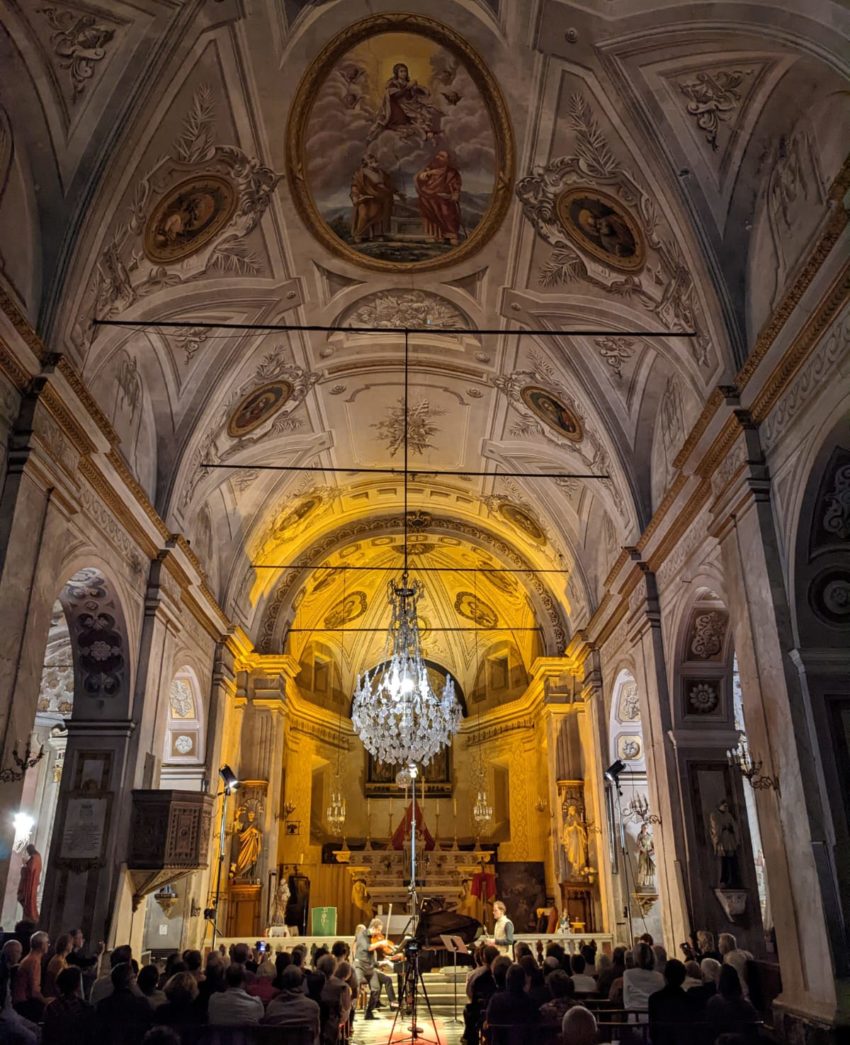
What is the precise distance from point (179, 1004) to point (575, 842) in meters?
12.9

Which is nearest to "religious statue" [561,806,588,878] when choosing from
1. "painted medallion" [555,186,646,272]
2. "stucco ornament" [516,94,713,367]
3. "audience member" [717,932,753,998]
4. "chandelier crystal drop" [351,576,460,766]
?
"chandelier crystal drop" [351,576,460,766]

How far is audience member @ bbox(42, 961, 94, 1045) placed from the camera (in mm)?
5211

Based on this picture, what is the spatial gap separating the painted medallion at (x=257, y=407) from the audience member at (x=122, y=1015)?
9.37m

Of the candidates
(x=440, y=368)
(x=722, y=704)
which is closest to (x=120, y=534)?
(x=440, y=368)

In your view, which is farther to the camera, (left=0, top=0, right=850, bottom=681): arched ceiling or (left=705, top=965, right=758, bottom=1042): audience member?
(left=0, top=0, right=850, bottom=681): arched ceiling

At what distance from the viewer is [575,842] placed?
17094 millimetres

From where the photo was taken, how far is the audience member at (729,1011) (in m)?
5.39

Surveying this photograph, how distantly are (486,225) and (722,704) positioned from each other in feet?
23.4

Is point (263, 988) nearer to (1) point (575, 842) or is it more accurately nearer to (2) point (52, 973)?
(2) point (52, 973)

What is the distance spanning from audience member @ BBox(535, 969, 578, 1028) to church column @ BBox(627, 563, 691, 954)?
16.4 feet

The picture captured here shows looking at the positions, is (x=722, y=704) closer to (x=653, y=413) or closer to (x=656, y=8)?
(x=653, y=413)

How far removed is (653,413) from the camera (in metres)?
12.6

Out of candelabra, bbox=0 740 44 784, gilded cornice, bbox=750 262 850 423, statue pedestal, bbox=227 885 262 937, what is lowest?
statue pedestal, bbox=227 885 262 937

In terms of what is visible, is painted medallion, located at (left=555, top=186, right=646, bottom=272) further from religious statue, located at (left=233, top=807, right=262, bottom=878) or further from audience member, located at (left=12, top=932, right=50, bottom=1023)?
religious statue, located at (left=233, top=807, right=262, bottom=878)
